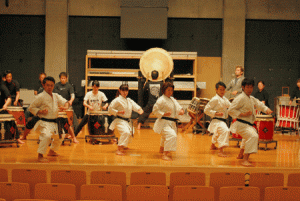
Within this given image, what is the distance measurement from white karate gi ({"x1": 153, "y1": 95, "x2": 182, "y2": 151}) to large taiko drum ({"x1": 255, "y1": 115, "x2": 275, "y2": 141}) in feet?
5.24

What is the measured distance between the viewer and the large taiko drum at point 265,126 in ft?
19.8

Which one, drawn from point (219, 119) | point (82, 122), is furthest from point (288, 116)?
point (82, 122)

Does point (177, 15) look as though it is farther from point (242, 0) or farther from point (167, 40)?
point (242, 0)

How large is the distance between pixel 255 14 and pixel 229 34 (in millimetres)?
991

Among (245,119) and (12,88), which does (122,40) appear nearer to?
(12,88)

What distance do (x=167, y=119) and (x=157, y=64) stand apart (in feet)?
11.3

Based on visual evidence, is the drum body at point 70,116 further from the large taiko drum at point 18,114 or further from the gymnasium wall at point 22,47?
the gymnasium wall at point 22,47

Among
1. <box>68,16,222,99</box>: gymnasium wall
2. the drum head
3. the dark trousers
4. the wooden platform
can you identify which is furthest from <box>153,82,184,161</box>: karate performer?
<box>68,16,222,99</box>: gymnasium wall

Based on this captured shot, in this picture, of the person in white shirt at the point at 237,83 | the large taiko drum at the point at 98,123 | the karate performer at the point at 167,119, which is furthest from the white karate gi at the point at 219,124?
the large taiko drum at the point at 98,123

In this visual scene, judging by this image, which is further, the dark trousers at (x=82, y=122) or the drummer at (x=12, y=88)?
the drummer at (x=12, y=88)

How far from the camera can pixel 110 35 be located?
34.6 ft

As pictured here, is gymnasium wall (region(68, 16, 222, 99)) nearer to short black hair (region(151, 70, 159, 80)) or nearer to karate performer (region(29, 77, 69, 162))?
short black hair (region(151, 70, 159, 80))

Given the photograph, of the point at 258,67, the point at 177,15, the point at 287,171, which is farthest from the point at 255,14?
the point at 287,171

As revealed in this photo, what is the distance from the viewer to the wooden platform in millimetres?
4465
